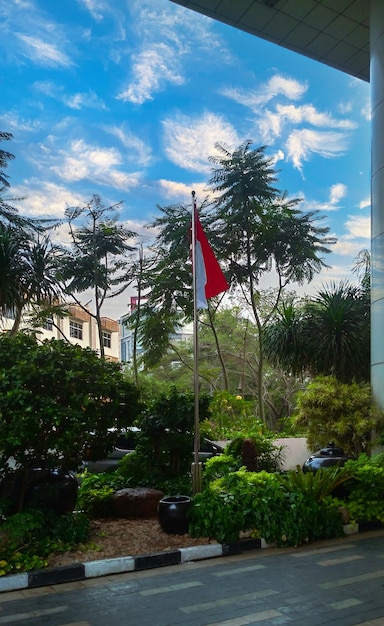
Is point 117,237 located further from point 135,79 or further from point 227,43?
point 227,43

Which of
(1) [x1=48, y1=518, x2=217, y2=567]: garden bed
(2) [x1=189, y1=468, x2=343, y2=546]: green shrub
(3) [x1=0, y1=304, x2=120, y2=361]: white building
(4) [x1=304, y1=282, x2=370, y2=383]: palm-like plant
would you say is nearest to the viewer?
(1) [x1=48, y1=518, x2=217, y2=567]: garden bed

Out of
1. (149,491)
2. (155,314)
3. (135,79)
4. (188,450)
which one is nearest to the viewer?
(149,491)

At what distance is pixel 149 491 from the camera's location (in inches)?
278

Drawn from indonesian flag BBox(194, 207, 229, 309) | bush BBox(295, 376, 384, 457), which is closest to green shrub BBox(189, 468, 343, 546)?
indonesian flag BBox(194, 207, 229, 309)

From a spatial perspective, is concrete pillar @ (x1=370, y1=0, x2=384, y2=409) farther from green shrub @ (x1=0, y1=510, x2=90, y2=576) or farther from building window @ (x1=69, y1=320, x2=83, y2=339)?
building window @ (x1=69, y1=320, x2=83, y2=339)

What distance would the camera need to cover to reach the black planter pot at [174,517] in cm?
602

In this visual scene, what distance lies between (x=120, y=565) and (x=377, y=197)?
8443mm

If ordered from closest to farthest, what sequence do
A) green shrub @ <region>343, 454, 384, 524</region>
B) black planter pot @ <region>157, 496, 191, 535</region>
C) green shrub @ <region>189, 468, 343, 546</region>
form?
green shrub @ <region>189, 468, 343, 546</region>
black planter pot @ <region>157, 496, 191, 535</region>
green shrub @ <region>343, 454, 384, 524</region>

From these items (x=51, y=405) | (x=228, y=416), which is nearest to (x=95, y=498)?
(x=51, y=405)

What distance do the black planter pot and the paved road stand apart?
63cm

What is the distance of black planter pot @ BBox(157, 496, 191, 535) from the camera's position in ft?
19.8

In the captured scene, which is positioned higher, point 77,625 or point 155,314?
point 155,314

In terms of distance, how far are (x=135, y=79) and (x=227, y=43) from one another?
2981 millimetres

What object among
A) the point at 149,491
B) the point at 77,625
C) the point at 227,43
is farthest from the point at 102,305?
the point at 77,625
